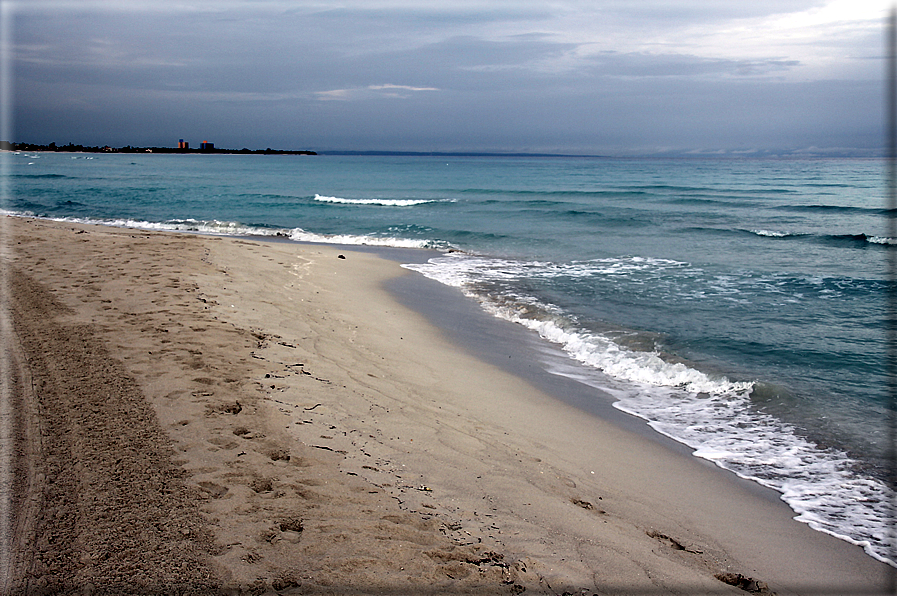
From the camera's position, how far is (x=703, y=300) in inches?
405

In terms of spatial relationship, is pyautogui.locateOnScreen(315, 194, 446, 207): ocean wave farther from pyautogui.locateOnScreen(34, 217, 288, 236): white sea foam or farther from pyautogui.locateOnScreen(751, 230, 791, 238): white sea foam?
pyautogui.locateOnScreen(751, 230, 791, 238): white sea foam

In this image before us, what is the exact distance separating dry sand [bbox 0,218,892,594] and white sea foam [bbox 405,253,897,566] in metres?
0.32

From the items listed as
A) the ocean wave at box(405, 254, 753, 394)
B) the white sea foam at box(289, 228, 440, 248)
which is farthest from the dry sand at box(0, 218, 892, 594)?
the white sea foam at box(289, 228, 440, 248)

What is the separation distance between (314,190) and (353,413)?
3775 cm

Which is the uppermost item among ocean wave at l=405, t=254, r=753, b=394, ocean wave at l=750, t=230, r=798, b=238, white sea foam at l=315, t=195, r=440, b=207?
white sea foam at l=315, t=195, r=440, b=207

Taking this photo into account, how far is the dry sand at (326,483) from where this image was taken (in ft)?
8.83

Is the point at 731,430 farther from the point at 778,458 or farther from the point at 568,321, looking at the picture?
the point at 568,321

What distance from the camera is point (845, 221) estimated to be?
22234 mm

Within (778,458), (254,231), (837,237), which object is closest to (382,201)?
(254,231)

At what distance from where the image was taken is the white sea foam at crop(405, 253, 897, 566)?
162 inches

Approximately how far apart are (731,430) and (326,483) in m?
4.22

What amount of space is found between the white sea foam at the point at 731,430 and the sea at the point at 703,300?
0.07ft

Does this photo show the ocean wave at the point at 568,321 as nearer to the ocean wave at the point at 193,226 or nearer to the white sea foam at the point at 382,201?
the ocean wave at the point at 193,226

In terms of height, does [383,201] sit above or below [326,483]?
above
